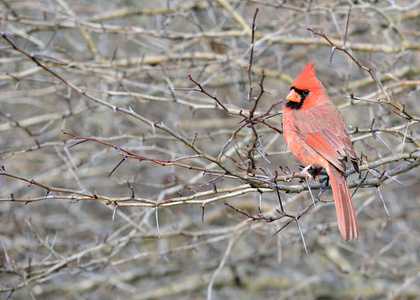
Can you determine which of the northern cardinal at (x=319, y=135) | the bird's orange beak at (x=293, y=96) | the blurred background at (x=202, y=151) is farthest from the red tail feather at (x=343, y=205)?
the blurred background at (x=202, y=151)

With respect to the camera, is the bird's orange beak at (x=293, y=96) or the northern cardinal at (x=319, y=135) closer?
the northern cardinal at (x=319, y=135)

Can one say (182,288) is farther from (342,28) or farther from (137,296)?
(342,28)

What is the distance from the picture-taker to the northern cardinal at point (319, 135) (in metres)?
2.99

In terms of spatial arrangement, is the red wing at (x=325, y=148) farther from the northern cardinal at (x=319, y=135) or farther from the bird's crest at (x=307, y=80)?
the bird's crest at (x=307, y=80)

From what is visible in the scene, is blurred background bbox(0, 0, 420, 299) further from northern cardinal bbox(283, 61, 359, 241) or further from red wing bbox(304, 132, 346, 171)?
red wing bbox(304, 132, 346, 171)

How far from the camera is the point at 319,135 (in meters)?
3.37

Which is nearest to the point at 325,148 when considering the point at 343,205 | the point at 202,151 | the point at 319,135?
the point at 319,135

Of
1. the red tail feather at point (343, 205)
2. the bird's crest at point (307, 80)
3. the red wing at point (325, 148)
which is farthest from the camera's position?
the bird's crest at point (307, 80)

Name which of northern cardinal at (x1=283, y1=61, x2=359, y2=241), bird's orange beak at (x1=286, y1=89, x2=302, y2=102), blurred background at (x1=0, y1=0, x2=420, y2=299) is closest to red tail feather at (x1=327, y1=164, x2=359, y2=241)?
northern cardinal at (x1=283, y1=61, x2=359, y2=241)

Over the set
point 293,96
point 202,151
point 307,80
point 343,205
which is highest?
point 307,80

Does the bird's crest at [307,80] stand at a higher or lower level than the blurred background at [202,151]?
higher

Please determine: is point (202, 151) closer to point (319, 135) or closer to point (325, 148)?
point (319, 135)

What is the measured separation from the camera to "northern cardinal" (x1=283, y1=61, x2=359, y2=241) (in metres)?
2.99

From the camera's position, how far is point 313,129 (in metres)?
3.41
